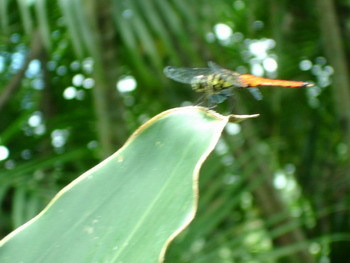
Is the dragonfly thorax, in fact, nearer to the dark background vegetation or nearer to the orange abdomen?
the orange abdomen

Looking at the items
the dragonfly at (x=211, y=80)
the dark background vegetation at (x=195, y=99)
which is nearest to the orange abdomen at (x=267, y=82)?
the dragonfly at (x=211, y=80)

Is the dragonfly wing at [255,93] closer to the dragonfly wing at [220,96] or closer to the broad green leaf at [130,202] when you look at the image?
the dragonfly wing at [220,96]

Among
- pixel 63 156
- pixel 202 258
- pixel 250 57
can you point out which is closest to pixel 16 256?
pixel 202 258

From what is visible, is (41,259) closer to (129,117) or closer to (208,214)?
(208,214)

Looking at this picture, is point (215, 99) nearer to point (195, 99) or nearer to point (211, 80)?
point (211, 80)

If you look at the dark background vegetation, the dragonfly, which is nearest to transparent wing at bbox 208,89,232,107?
the dragonfly

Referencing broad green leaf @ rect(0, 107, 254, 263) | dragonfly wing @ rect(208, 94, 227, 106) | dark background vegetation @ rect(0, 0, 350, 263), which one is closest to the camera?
broad green leaf @ rect(0, 107, 254, 263)

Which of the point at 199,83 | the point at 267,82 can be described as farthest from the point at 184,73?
the point at 267,82
